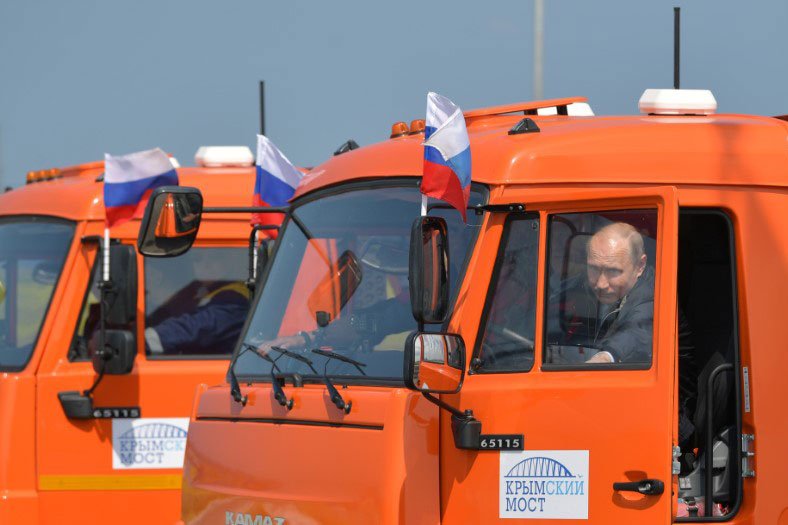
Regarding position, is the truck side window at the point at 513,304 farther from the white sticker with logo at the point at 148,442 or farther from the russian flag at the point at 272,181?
the white sticker with logo at the point at 148,442

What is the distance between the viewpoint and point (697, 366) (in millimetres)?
6070

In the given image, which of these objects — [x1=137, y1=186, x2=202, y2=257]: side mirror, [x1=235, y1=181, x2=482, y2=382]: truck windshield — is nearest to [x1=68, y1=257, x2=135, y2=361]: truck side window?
[x1=137, y1=186, x2=202, y2=257]: side mirror

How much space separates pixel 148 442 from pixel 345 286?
10.1ft

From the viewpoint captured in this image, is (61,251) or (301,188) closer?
(301,188)

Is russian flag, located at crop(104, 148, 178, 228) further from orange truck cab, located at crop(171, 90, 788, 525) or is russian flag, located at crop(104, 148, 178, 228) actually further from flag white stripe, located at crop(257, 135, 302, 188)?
orange truck cab, located at crop(171, 90, 788, 525)

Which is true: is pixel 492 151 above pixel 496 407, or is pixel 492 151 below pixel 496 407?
above

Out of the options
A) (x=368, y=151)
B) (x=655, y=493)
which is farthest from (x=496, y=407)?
(x=368, y=151)

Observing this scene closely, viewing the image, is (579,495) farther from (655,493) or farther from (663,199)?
(663,199)

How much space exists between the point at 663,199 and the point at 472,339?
84 centimetres

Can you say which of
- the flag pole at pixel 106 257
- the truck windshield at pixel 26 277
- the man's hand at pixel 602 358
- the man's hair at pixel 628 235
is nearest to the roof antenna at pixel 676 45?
the man's hair at pixel 628 235

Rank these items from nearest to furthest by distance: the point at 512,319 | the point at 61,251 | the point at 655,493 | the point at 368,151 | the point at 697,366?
the point at 655,493 < the point at 512,319 < the point at 697,366 < the point at 368,151 < the point at 61,251

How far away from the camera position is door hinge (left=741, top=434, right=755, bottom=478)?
223 inches

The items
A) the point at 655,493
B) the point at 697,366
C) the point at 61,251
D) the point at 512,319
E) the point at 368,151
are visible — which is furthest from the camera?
the point at 61,251

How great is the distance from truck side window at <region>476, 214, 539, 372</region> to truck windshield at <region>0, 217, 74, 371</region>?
4.13m
